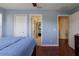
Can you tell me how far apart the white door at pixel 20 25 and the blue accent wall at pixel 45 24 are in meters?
0.22

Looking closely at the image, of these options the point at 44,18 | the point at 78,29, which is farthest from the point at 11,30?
the point at 78,29

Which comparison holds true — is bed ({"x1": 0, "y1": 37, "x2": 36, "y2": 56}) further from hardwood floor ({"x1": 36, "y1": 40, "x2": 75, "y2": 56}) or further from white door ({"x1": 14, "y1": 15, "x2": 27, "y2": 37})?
white door ({"x1": 14, "y1": 15, "x2": 27, "y2": 37})

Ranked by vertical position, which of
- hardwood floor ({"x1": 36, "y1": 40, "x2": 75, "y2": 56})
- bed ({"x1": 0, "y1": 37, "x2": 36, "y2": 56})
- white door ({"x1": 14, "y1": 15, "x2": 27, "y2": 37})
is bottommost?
hardwood floor ({"x1": 36, "y1": 40, "x2": 75, "y2": 56})

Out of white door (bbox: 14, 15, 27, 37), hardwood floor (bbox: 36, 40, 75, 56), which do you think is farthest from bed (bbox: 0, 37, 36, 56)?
white door (bbox: 14, 15, 27, 37)

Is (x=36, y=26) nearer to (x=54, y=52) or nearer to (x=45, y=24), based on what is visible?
(x=45, y=24)

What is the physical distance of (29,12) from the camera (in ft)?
26.0

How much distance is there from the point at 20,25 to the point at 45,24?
4.95ft

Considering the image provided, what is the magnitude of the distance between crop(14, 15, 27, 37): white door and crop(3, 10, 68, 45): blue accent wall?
0.22 meters

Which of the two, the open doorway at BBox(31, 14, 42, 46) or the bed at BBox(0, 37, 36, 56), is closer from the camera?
the bed at BBox(0, 37, 36, 56)

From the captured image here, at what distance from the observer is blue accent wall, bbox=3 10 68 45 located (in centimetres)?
792

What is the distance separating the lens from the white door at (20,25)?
794cm

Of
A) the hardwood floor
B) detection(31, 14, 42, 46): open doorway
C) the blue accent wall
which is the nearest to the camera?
the hardwood floor

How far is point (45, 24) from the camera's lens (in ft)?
26.1

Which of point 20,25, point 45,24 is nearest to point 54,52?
point 45,24
